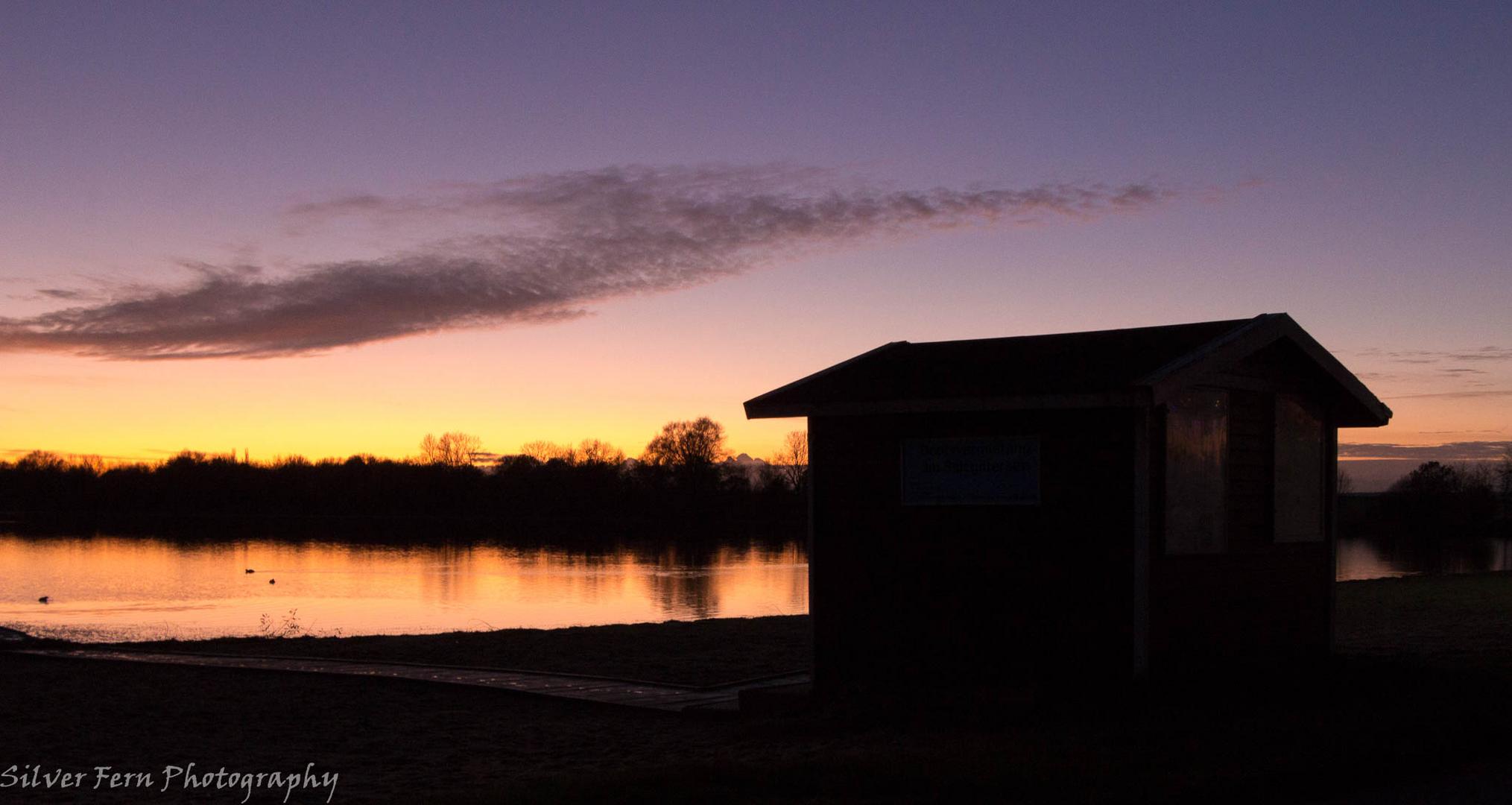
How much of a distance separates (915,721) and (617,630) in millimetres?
13000

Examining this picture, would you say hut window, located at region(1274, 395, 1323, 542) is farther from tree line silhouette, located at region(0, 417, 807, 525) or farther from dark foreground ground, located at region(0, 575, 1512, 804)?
tree line silhouette, located at region(0, 417, 807, 525)

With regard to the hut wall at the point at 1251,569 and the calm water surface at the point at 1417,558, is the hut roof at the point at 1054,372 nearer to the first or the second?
the hut wall at the point at 1251,569

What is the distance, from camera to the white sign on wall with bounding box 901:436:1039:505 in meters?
11.5

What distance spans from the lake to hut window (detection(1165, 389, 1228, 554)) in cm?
1531

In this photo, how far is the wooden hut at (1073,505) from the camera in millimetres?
11156

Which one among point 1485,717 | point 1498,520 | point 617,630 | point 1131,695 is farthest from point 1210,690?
point 1498,520

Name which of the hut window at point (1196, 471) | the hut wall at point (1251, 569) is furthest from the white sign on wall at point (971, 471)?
the hut window at point (1196, 471)

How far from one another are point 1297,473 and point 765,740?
21.5 ft

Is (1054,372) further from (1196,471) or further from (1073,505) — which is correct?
(1196,471)

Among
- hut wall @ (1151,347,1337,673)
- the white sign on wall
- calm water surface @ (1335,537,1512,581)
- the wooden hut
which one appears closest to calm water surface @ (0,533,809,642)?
the wooden hut

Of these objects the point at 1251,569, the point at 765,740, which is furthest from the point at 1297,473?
the point at 765,740

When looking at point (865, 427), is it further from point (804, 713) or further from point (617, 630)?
point (617, 630)

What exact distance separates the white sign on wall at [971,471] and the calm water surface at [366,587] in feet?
69.8

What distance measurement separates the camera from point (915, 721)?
34.3ft
